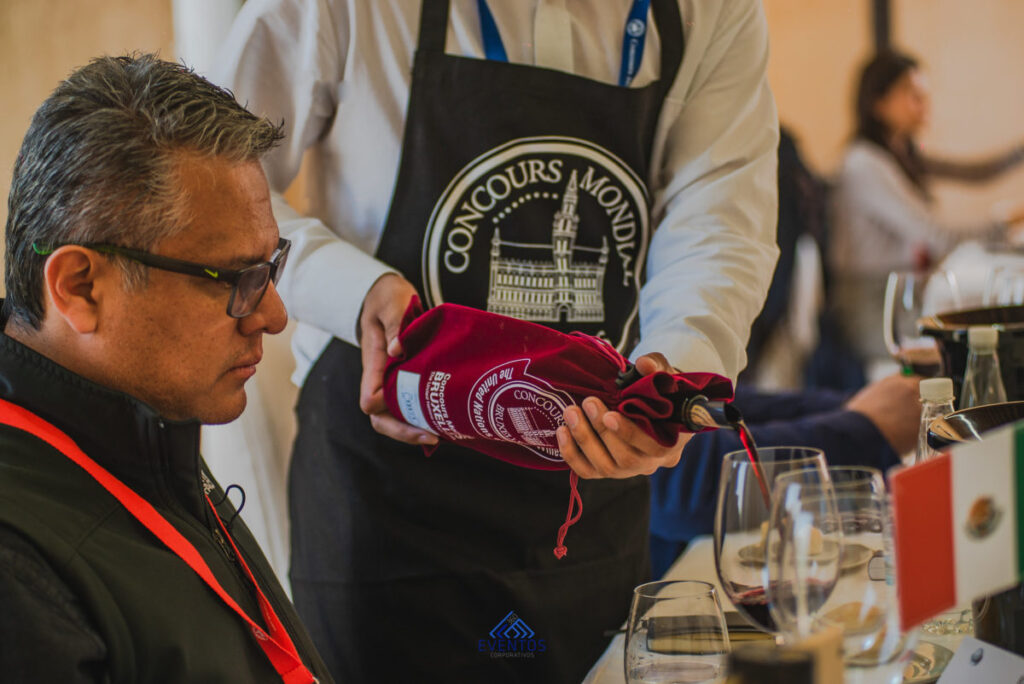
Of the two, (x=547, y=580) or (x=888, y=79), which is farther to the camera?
(x=888, y=79)

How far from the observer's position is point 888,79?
16.8 feet

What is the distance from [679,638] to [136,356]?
0.67 meters

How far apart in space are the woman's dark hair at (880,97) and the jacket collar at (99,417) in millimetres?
4695

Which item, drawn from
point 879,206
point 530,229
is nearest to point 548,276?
point 530,229

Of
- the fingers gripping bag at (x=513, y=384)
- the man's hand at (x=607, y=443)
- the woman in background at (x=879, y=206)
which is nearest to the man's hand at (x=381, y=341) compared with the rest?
the fingers gripping bag at (x=513, y=384)

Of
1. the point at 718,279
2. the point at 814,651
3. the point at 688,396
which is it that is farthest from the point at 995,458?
the point at 718,279

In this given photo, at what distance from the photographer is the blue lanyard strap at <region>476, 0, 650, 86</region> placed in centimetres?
155

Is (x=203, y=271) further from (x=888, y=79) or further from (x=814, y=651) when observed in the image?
(x=888, y=79)

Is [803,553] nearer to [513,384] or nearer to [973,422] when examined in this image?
[973,422]

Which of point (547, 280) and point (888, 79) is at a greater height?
point (888, 79)

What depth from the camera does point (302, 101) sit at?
1.58m

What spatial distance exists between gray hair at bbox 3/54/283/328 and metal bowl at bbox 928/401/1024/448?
83cm

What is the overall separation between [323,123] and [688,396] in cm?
87

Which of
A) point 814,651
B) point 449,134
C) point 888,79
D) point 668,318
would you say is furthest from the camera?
point 888,79
